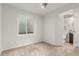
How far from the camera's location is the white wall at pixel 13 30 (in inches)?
76.1

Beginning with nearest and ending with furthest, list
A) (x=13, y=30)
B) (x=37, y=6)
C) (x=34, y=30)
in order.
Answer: (x=37, y=6) < (x=13, y=30) < (x=34, y=30)

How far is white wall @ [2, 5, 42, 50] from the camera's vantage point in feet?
6.34

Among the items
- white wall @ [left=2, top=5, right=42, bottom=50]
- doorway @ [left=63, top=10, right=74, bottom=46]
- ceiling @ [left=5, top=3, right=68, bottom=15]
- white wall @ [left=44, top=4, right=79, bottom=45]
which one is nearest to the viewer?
ceiling @ [left=5, top=3, right=68, bottom=15]

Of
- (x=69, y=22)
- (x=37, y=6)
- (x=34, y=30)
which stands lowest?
(x=34, y=30)

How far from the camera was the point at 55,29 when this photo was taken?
2.27 m

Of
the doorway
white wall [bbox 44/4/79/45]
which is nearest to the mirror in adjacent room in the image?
white wall [bbox 44/4/79/45]

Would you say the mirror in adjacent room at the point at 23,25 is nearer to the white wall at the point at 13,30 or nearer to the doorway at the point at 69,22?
the white wall at the point at 13,30

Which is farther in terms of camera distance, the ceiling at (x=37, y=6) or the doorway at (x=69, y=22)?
the doorway at (x=69, y=22)

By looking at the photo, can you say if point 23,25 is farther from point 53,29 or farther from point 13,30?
point 53,29

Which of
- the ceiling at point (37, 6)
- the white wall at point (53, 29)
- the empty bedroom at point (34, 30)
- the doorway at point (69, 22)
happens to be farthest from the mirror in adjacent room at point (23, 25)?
the doorway at point (69, 22)

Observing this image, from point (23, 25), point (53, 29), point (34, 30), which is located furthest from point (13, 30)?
point (53, 29)

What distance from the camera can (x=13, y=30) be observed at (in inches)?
77.1

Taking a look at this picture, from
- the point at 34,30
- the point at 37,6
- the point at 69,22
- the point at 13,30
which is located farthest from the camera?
the point at 69,22

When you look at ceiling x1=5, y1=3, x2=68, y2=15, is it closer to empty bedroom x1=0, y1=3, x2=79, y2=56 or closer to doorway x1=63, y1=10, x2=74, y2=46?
empty bedroom x1=0, y1=3, x2=79, y2=56
